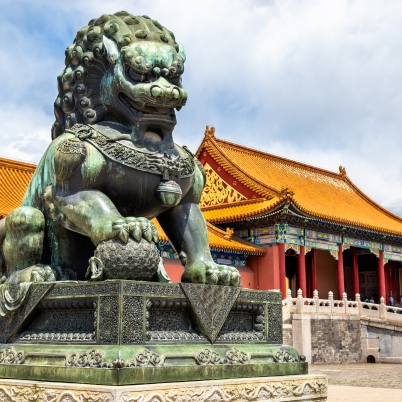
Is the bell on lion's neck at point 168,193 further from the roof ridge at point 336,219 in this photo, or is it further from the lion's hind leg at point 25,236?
the roof ridge at point 336,219

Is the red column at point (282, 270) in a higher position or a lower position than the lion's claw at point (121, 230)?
higher

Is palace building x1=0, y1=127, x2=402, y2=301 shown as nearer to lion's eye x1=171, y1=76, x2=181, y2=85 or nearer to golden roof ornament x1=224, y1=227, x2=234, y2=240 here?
golden roof ornament x1=224, y1=227, x2=234, y2=240

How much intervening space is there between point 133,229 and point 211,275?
2.03ft

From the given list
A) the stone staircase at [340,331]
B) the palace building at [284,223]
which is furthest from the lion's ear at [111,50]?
the stone staircase at [340,331]

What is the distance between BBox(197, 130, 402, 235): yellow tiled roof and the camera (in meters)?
25.2

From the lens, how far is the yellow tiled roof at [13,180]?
18641mm

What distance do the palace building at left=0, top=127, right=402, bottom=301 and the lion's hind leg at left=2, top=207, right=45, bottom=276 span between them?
13.7 metres

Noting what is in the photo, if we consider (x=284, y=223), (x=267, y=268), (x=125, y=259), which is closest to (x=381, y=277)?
(x=284, y=223)

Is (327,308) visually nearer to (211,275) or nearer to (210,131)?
(210,131)

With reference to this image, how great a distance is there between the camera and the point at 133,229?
3.27 m

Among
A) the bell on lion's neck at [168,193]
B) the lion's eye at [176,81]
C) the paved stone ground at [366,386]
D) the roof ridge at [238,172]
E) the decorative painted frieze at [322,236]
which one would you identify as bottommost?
the paved stone ground at [366,386]

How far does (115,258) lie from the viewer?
127 inches

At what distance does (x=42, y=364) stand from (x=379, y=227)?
25.7 m

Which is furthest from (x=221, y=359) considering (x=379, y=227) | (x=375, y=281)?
(x=375, y=281)
